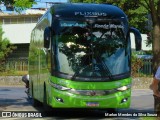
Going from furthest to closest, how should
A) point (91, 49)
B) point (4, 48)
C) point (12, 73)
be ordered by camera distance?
point (4, 48), point (12, 73), point (91, 49)

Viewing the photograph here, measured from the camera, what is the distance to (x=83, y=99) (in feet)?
50.6

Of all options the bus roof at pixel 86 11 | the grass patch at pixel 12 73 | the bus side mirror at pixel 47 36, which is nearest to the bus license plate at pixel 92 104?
the bus side mirror at pixel 47 36

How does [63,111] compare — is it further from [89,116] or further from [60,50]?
[60,50]

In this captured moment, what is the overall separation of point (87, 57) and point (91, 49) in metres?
0.32

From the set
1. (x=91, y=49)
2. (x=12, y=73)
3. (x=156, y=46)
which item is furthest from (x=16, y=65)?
(x=156, y=46)

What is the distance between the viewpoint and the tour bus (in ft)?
50.8

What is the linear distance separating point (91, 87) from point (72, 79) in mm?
650

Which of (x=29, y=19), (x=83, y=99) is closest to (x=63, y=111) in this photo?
(x=83, y=99)

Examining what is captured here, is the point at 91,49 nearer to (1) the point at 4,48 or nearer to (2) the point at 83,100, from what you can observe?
(2) the point at 83,100

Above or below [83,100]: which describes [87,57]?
above

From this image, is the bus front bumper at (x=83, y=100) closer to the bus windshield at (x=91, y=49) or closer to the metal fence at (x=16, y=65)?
the bus windshield at (x=91, y=49)

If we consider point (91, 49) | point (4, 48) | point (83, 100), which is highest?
point (91, 49)

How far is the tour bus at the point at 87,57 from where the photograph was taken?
1548 cm

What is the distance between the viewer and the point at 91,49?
627 inches
